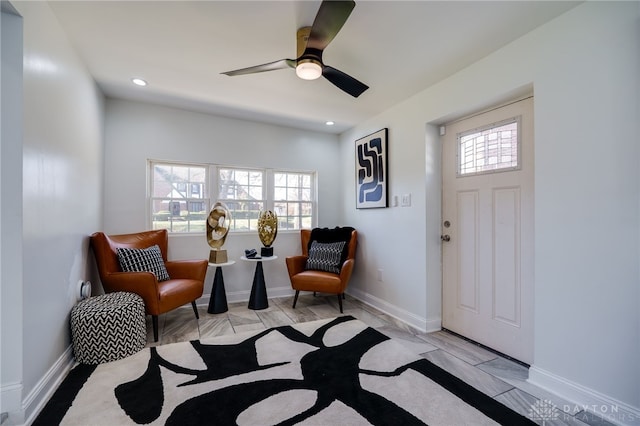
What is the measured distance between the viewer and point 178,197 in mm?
3467

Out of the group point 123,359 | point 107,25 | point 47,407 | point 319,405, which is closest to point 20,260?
point 47,407

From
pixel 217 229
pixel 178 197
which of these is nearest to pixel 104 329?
pixel 217 229

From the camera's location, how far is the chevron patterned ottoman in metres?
2.00

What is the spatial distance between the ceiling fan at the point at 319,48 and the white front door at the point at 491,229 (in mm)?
1192

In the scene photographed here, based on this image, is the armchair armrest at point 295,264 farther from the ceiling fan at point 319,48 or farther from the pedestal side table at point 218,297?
the ceiling fan at point 319,48

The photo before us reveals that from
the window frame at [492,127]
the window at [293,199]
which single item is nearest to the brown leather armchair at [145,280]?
the window at [293,199]

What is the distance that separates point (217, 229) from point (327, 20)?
2.53 m

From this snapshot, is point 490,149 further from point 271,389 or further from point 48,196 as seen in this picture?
point 48,196

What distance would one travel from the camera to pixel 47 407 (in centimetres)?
157

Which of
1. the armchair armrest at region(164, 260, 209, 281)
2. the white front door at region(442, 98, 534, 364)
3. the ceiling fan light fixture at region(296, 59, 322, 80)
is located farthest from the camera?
the armchair armrest at region(164, 260, 209, 281)

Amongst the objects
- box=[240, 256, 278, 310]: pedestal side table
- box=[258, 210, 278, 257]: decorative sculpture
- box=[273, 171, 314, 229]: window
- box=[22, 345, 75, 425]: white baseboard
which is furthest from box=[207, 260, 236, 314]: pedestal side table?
box=[22, 345, 75, 425]: white baseboard

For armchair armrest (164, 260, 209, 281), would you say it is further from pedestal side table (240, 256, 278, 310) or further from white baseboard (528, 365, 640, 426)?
white baseboard (528, 365, 640, 426)

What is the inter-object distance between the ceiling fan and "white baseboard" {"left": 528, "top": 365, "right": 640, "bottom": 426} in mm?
2368

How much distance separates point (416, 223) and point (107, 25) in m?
2.98
